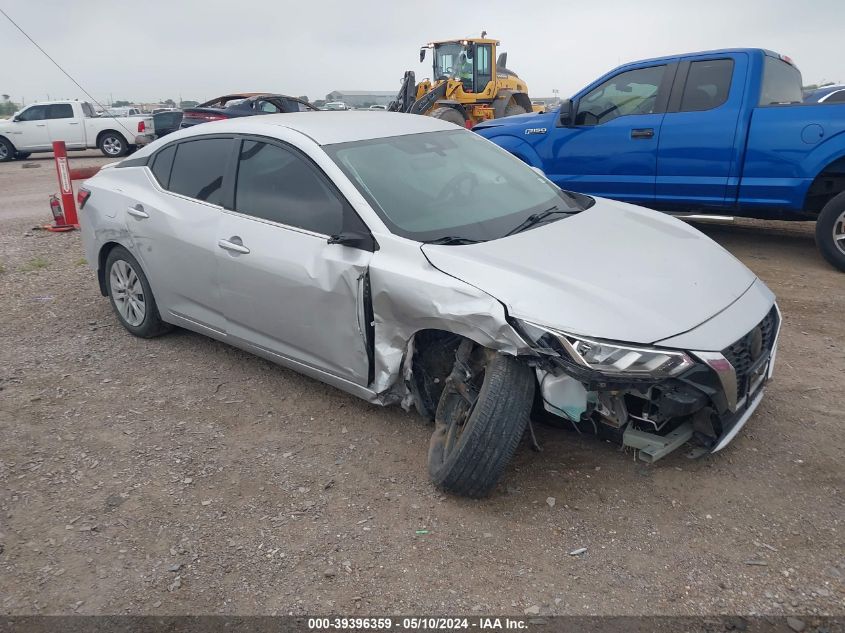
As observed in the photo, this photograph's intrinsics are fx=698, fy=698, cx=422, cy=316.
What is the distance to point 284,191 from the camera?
12.8 ft

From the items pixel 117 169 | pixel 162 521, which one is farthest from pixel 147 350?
pixel 162 521

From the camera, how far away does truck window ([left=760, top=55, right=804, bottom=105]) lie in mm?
6516

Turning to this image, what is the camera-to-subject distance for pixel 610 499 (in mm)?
3104

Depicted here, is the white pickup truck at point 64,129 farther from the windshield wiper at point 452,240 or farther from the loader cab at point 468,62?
the windshield wiper at point 452,240

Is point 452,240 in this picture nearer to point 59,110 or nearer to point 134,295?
point 134,295

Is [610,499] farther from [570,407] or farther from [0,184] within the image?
[0,184]

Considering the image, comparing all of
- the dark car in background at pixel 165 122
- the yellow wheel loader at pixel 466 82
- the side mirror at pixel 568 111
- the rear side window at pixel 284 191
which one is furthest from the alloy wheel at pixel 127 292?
the dark car in background at pixel 165 122

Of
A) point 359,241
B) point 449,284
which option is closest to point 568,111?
point 359,241

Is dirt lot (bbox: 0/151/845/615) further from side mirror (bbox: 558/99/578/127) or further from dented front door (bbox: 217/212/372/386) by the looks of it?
side mirror (bbox: 558/99/578/127)

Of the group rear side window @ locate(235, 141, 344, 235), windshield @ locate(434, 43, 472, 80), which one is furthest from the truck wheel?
rear side window @ locate(235, 141, 344, 235)

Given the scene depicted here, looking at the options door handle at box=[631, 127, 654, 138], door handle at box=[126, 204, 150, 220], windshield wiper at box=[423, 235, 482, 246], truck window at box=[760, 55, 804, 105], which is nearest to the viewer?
windshield wiper at box=[423, 235, 482, 246]

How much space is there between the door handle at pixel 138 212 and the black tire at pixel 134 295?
1.04ft

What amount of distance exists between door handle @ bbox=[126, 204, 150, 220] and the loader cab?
12930 millimetres

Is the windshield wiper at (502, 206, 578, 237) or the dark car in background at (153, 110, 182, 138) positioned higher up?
the dark car in background at (153, 110, 182, 138)
